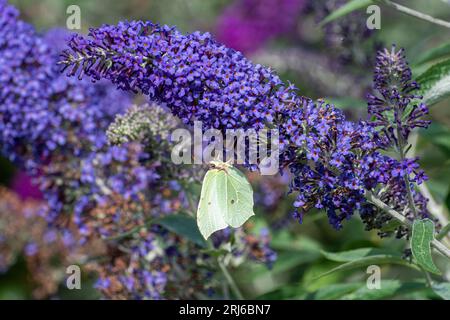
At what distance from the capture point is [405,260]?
130 inches

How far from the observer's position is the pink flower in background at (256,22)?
23.7 ft

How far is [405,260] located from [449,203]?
0.81m

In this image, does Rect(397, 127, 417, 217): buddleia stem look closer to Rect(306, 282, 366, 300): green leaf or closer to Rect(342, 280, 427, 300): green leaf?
Rect(342, 280, 427, 300): green leaf

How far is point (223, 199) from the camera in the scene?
319cm

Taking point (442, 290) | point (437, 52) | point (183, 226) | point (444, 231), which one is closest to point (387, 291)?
point (442, 290)

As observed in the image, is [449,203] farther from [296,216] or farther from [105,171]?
[105,171]

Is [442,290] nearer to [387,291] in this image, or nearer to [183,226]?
[387,291]

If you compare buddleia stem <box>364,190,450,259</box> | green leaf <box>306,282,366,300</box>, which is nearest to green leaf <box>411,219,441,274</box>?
buddleia stem <box>364,190,450,259</box>

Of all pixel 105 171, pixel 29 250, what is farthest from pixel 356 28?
pixel 29 250

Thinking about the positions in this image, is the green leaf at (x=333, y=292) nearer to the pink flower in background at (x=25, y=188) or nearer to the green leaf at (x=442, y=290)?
the green leaf at (x=442, y=290)

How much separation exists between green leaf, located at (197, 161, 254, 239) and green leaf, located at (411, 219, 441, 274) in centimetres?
71

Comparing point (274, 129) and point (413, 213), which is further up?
point (274, 129)

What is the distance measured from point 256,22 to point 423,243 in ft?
16.4

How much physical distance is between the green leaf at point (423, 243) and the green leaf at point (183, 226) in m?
1.29
